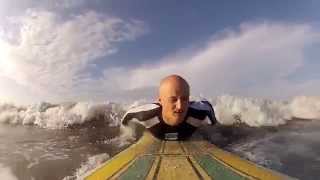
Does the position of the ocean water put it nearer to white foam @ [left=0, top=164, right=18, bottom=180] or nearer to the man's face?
white foam @ [left=0, top=164, right=18, bottom=180]

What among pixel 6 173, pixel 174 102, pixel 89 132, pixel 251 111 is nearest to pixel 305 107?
pixel 251 111

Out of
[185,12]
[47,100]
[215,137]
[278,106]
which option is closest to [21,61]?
[47,100]

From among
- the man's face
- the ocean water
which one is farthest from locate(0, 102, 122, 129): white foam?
the man's face

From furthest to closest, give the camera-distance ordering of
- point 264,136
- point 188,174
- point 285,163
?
point 264,136
point 285,163
point 188,174

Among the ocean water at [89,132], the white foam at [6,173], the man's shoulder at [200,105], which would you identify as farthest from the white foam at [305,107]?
the white foam at [6,173]

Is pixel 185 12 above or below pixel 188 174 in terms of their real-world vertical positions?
above

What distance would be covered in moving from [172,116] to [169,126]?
4cm

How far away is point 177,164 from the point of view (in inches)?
35.1

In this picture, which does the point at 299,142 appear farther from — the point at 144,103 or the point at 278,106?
the point at 144,103

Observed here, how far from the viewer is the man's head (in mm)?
953

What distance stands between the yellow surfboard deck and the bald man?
26 mm

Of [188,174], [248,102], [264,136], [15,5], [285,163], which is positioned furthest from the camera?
[264,136]

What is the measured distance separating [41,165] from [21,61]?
14.6 inches

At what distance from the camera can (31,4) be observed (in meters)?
1.11
